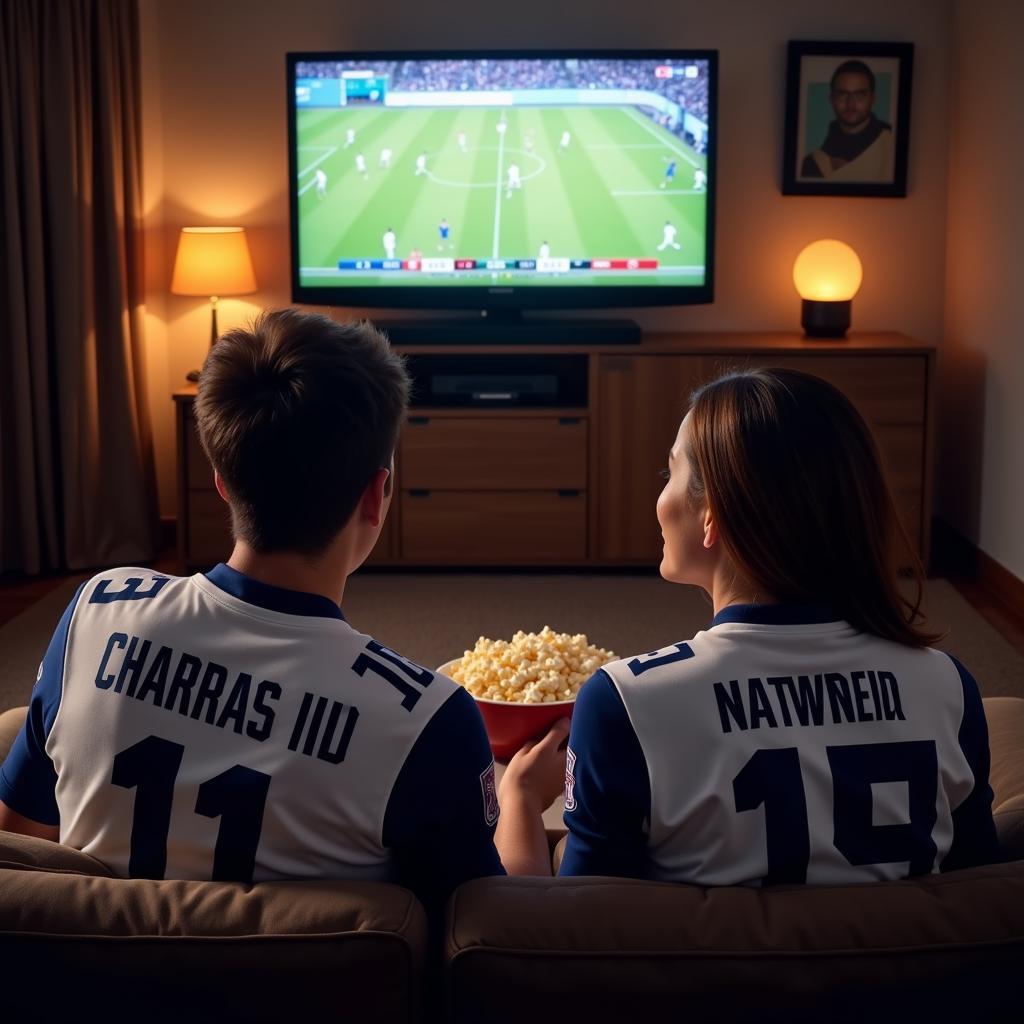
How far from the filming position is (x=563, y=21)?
17.0 ft

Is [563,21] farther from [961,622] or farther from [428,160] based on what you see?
[961,622]

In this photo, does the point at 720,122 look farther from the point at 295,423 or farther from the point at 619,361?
the point at 295,423

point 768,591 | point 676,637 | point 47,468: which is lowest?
point 676,637

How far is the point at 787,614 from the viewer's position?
1410 mm

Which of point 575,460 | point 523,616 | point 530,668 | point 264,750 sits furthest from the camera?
point 575,460

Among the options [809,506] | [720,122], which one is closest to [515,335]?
[720,122]

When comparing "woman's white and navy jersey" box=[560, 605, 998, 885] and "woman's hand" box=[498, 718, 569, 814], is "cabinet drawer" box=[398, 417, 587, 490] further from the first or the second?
"woman's white and navy jersey" box=[560, 605, 998, 885]

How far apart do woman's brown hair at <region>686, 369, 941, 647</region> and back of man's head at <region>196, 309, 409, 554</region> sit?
361mm

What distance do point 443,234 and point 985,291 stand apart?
Result: 6.13ft

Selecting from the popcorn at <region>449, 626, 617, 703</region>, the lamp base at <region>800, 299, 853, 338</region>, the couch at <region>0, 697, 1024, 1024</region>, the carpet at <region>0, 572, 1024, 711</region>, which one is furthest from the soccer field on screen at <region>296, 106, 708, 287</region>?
the couch at <region>0, 697, 1024, 1024</region>

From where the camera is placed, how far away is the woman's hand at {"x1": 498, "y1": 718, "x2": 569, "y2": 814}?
5.67 ft

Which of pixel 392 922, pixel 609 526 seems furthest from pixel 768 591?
pixel 609 526

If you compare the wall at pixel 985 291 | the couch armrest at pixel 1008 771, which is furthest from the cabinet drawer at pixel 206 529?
the couch armrest at pixel 1008 771

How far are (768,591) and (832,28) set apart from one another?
167 inches
